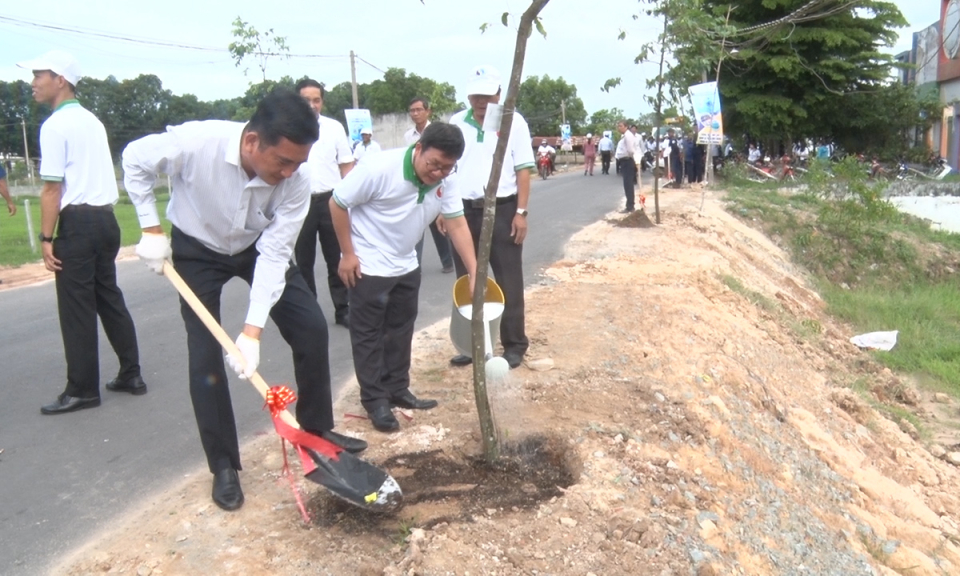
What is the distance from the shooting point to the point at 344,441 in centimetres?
385

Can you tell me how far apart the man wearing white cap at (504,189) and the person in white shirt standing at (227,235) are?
1.61 meters

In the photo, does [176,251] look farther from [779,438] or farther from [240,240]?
[779,438]

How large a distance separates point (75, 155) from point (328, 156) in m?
1.88

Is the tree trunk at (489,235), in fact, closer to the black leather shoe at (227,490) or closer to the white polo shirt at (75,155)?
the black leather shoe at (227,490)

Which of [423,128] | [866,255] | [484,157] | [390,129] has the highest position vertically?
[390,129]

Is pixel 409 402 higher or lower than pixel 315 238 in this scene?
lower

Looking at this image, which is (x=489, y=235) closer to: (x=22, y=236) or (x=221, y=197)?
(x=221, y=197)

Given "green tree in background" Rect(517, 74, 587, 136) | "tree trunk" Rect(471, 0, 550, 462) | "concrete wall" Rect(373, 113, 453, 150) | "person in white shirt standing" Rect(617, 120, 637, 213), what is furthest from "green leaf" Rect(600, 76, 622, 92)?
"green tree in background" Rect(517, 74, 587, 136)

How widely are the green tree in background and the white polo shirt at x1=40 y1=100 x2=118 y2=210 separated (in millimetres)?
61120

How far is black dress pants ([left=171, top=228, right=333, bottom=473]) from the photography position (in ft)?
11.1

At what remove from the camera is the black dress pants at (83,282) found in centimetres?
461

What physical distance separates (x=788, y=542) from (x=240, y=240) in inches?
103

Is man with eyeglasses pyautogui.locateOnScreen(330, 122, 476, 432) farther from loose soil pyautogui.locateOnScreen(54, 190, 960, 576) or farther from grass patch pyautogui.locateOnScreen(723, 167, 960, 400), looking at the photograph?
grass patch pyautogui.locateOnScreen(723, 167, 960, 400)

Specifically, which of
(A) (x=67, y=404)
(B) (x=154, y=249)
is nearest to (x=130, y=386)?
(A) (x=67, y=404)
